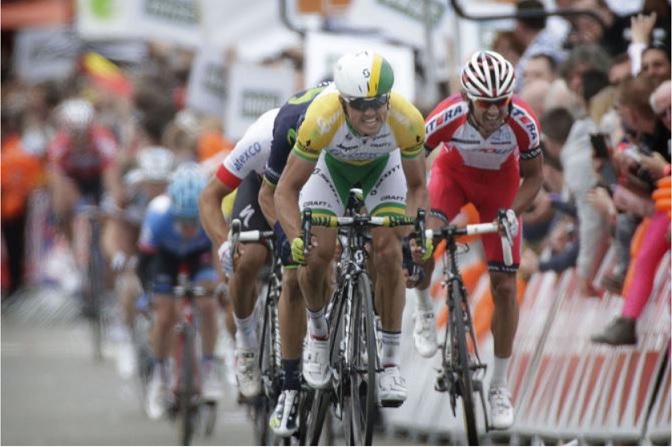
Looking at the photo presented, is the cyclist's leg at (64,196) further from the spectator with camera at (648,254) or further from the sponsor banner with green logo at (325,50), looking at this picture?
the spectator with camera at (648,254)

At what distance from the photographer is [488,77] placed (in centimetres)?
1189

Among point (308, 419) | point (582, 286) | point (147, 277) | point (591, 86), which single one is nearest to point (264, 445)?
point (308, 419)

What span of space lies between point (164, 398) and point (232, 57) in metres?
6.00

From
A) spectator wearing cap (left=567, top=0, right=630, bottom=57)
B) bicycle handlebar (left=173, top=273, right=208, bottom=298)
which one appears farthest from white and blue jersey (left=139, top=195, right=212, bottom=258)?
spectator wearing cap (left=567, top=0, right=630, bottom=57)

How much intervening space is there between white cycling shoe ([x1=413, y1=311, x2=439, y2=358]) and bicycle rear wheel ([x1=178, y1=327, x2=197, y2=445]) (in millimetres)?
2424

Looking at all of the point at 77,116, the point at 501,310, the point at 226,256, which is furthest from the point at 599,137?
the point at 77,116

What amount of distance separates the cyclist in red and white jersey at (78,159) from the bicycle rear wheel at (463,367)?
40.8 ft

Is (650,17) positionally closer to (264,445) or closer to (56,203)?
(264,445)

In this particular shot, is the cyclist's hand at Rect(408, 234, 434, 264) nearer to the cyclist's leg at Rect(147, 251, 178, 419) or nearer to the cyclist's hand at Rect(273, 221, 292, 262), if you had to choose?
the cyclist's hand at Rect(273, 221, 292, 262)

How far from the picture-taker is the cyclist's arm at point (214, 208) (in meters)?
13.2

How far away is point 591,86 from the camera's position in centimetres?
1456

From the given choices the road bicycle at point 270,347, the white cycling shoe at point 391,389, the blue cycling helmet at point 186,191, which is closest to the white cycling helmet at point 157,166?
the blue cycling helmet at point 186,191

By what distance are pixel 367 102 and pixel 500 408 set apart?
2.31 m

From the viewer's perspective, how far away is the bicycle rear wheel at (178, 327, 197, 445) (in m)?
15.0
